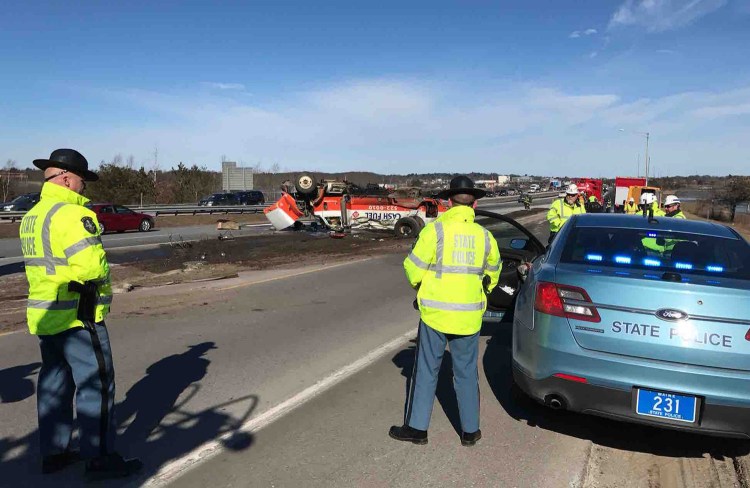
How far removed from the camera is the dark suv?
47.2 m

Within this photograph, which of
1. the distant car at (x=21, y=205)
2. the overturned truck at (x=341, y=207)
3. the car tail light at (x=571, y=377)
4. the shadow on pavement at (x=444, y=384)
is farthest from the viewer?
the distant car at (x=21, y=205)

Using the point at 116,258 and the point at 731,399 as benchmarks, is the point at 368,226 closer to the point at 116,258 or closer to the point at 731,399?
the point at 116,258

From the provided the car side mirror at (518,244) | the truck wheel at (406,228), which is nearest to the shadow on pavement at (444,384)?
the car side mirror at (518,244)

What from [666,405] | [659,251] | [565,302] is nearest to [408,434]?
[565,302]

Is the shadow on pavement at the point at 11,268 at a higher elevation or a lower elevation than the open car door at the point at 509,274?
lower

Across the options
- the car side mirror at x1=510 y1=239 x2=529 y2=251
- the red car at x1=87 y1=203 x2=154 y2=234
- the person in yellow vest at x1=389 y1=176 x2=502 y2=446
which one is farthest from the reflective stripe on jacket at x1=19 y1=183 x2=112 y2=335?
the red car at x1=87 y1=203 x2=154 y2=234

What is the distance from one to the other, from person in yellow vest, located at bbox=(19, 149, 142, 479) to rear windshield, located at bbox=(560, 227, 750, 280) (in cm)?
318

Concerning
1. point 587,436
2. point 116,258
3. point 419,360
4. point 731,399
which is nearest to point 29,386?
point 419,360

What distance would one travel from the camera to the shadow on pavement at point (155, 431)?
3557mm

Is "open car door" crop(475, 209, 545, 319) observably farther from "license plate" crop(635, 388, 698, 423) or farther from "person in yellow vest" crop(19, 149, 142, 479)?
"person in yellow vest" crop(19, 149, 142, 479)

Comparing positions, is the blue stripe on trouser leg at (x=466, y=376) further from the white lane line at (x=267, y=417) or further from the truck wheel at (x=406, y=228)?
the truck wheel at (x=406, y=228)

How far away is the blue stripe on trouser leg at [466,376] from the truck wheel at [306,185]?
1815cm

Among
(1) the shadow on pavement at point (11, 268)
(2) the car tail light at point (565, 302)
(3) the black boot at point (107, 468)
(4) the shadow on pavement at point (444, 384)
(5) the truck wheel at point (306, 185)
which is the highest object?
(5) the truck wheel at point (306, 185)

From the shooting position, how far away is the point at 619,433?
451cm
